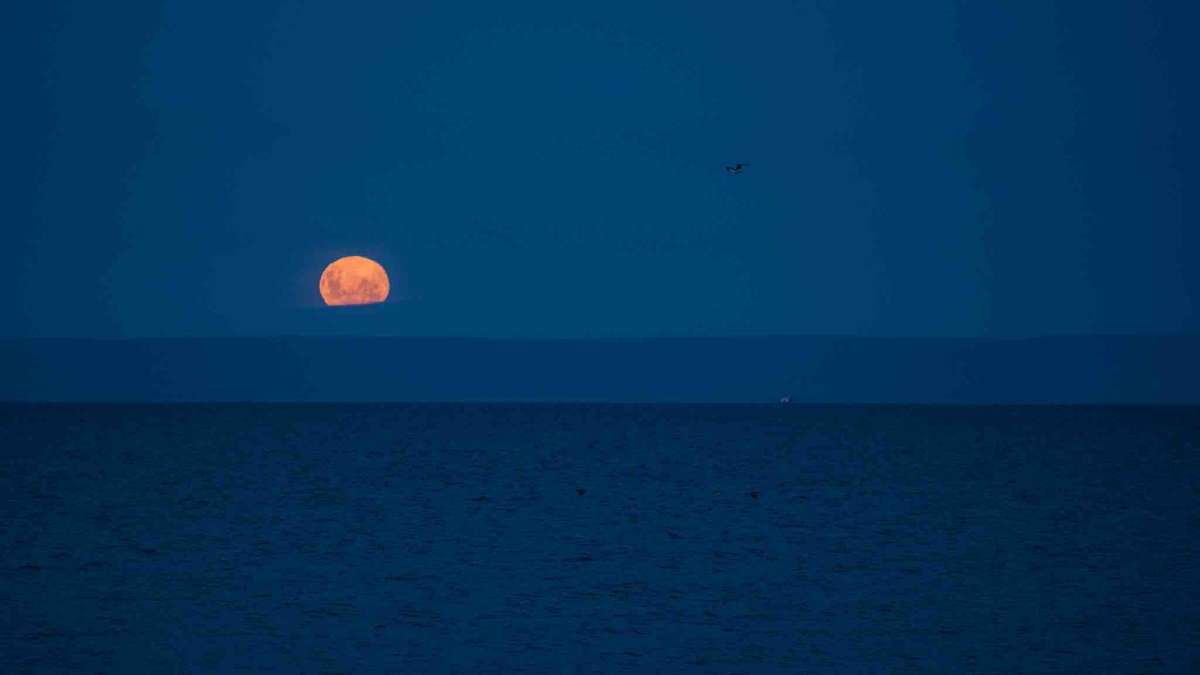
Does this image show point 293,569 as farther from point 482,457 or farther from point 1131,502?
point 482,457

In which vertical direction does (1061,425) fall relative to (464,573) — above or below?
above

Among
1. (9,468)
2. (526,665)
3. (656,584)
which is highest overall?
(9,468)

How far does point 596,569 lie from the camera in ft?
90.7

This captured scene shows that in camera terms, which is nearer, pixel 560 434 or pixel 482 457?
pixel 482 457

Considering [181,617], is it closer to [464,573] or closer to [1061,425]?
[464,573]

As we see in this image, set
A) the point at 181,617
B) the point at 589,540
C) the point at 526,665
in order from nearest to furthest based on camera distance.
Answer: the point at 526,665 < the point at 181,617 < the point at 589,540

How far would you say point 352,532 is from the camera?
34.5 metres

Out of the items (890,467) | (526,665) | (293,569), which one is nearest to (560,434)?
(890,467)

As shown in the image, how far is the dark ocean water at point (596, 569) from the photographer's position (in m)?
18.9

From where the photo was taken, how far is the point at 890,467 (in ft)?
224

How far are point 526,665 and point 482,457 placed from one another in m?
56.6

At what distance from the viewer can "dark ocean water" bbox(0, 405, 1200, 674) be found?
1892 cm

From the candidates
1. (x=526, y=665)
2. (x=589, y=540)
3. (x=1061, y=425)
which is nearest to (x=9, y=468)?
(x=589, y=540)

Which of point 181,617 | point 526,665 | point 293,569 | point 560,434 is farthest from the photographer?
point 560,434
